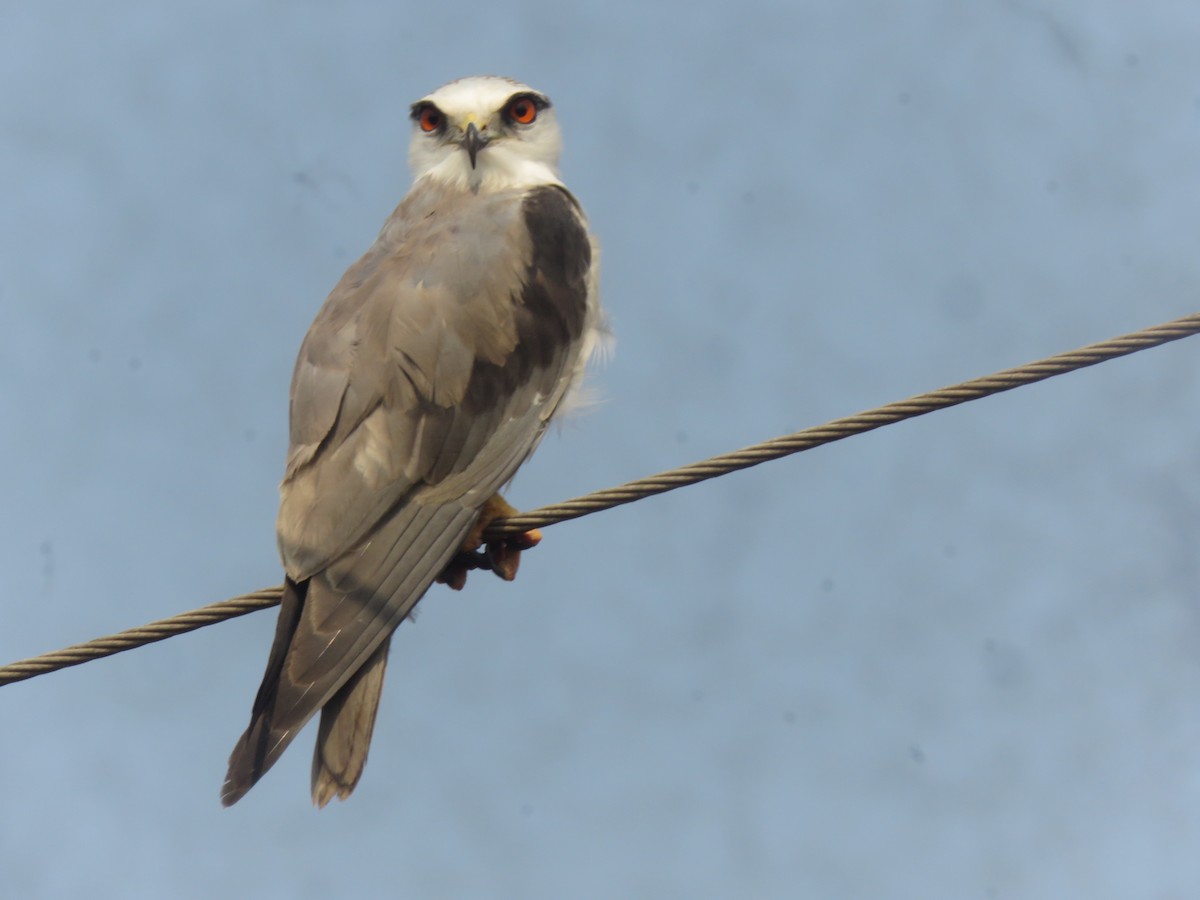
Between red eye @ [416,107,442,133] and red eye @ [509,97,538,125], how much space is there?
0.31 m

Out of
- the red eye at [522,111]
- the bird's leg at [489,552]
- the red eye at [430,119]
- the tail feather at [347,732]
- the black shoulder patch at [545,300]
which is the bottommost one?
the tail feather at [347,732]

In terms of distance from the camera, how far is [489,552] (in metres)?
5.06

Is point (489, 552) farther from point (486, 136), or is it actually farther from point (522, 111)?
point (522, 111)

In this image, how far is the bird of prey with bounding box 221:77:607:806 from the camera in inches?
176

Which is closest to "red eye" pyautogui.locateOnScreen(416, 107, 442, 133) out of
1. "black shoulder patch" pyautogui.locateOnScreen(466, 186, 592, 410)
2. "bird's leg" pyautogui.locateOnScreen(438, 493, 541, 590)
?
"black shoulder patch" pyautogui.locateOnScreen(466, 186, 592, 410)

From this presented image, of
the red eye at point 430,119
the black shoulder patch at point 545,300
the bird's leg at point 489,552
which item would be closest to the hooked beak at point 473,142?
the red eye at point 430,119

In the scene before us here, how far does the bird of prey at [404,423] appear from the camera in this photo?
4465 mm

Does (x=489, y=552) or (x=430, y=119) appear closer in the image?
(x=489, y=552)

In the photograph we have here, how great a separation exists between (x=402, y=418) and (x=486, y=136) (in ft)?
5.71

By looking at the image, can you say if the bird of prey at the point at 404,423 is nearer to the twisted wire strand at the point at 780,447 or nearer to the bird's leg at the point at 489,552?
the bird's leg at the point at 489,552

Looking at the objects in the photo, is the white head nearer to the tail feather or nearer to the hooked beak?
the hooked beak

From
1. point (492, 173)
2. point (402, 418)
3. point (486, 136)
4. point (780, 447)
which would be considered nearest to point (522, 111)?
point (486, 136)

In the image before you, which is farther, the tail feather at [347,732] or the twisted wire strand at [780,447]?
the tail feather at [347,732]

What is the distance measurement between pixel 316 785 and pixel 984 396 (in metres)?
2.23
